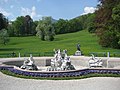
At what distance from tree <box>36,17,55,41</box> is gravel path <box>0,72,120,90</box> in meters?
67.5

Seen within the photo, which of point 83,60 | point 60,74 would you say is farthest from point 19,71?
point 83,60

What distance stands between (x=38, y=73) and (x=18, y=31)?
110 meters

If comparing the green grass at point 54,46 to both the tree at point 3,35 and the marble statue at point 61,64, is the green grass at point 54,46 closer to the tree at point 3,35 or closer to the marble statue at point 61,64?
the tree at point 3,35

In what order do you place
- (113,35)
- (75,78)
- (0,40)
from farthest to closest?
(0,40) → (113,35) → (75,78)

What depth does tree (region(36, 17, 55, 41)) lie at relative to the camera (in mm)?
94312

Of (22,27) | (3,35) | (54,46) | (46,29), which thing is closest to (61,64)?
(54,46)

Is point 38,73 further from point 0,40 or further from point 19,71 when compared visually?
point 0,40

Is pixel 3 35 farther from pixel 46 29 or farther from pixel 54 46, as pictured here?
pixel 46 29

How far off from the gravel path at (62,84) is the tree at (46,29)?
6754cm

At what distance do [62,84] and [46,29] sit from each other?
230 feet

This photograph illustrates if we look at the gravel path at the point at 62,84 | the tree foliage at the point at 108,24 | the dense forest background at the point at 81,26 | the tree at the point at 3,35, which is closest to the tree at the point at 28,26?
the dense forest background at the point at 81,26

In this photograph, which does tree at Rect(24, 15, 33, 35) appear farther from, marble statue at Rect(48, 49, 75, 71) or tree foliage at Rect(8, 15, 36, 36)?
marble statue at Rect(48, 49, 75, 71)

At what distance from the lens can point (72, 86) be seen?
78.1 feet

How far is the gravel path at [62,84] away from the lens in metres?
23.1
